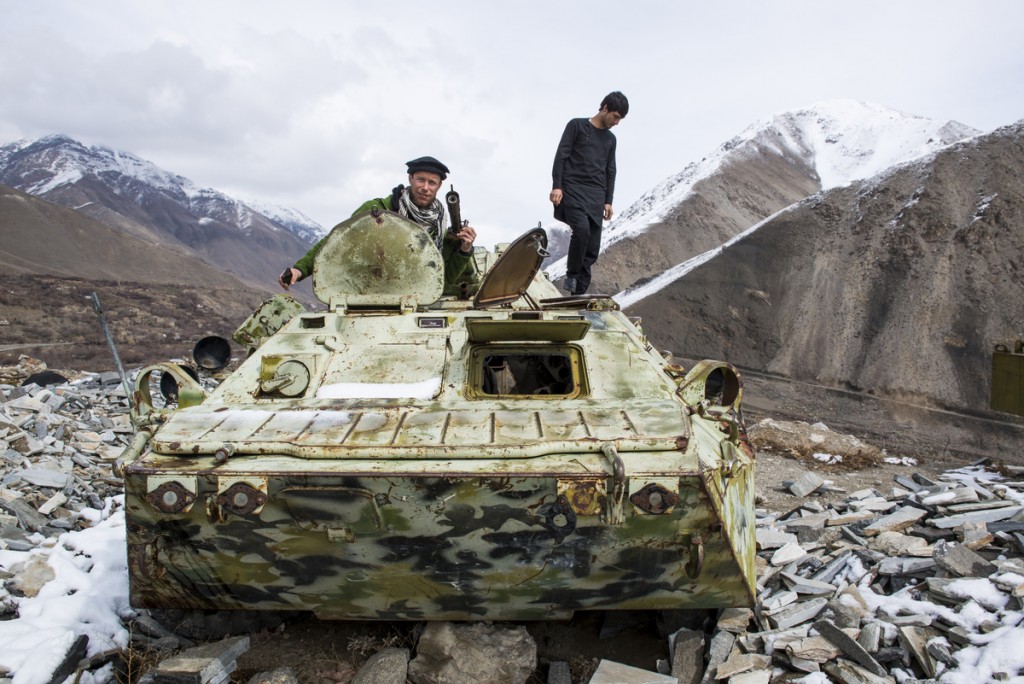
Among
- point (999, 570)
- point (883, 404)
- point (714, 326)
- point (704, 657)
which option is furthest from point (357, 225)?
point (714, 326)

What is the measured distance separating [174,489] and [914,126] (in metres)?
41.8

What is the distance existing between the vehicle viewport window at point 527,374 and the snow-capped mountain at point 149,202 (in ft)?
203

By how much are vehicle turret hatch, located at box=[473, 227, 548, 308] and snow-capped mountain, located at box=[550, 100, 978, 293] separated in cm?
1841

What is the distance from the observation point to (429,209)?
5969 millimetres

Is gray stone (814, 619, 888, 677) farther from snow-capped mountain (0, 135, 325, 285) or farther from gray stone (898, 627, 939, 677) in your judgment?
snow-capped mountain (0, 135, 325, 285)

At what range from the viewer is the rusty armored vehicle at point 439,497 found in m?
3.28

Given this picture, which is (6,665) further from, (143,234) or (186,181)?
(186,181)

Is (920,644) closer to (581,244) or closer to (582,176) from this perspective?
(581,244)

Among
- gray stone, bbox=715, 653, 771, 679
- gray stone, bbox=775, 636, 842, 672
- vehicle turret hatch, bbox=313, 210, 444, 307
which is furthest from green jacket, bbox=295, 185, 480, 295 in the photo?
gray stone, bbox=775, 636, 842, 672

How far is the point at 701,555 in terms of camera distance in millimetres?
3404

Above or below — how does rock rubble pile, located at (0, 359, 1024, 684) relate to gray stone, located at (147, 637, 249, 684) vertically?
below

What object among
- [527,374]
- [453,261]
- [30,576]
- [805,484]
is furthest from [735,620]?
[30,576]

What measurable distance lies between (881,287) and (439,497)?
1700 cm

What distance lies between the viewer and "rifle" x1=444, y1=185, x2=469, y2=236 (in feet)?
16.2
